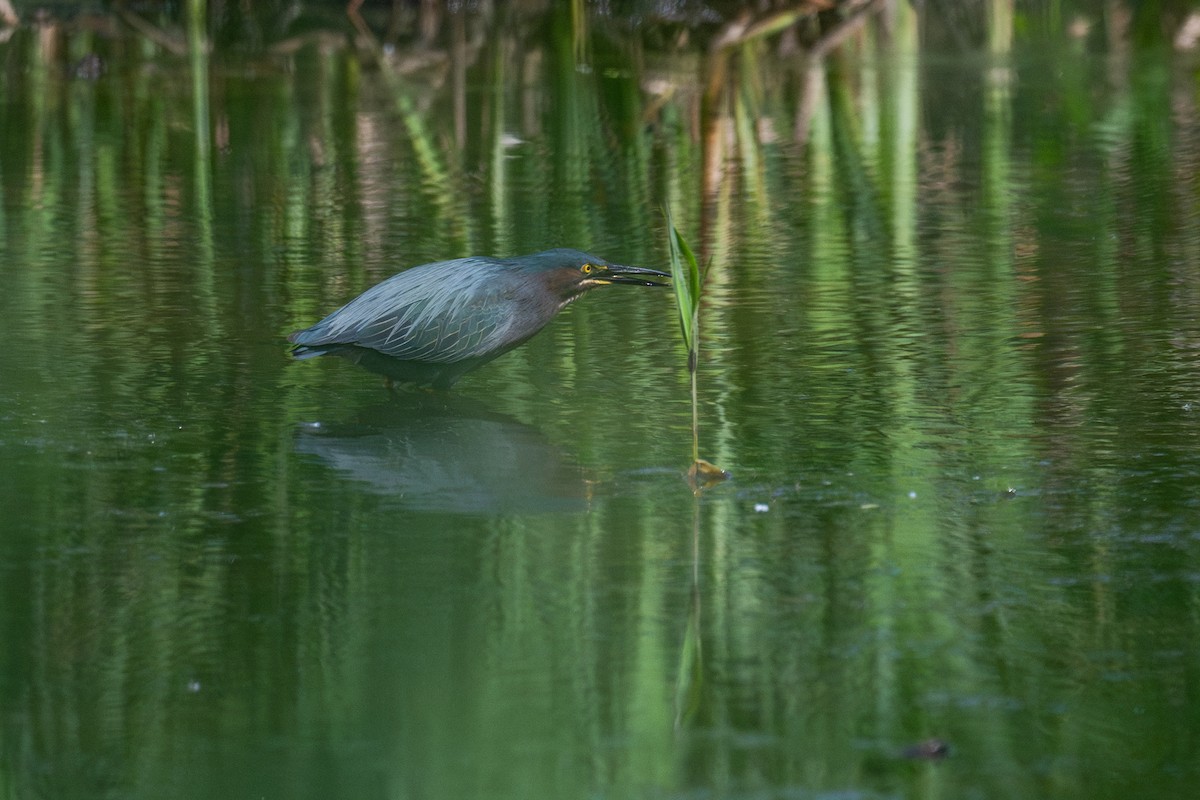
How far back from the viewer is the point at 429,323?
496 cm

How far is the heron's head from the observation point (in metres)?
5.14

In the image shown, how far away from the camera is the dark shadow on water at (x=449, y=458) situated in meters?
4.16

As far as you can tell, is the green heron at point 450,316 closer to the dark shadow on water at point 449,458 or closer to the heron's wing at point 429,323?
the heron's wing at point 429,323

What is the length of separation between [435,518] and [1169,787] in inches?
70.7

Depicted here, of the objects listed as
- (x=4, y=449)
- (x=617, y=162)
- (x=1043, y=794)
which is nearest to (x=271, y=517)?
(x=4, y=449)

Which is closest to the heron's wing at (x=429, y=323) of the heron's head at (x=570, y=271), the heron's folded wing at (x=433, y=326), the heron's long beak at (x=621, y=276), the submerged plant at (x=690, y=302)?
the heron's folded wing at (x=433, y=326)

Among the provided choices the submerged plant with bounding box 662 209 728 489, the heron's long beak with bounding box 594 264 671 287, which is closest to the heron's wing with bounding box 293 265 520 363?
the heron's long beak with bounding box 594 264 671 287

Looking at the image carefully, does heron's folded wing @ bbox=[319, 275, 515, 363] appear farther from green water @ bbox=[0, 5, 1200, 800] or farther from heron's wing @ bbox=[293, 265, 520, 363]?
green water @ bbox=[0, 5, 1200, 800]

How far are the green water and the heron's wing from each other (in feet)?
0.54

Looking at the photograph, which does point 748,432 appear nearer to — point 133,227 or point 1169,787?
point 1169,787

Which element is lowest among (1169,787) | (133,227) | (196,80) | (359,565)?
(1169,787)

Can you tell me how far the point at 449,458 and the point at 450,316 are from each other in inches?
24.2

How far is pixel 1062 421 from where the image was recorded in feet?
15.2

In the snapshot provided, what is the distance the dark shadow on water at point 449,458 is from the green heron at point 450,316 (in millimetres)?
132
